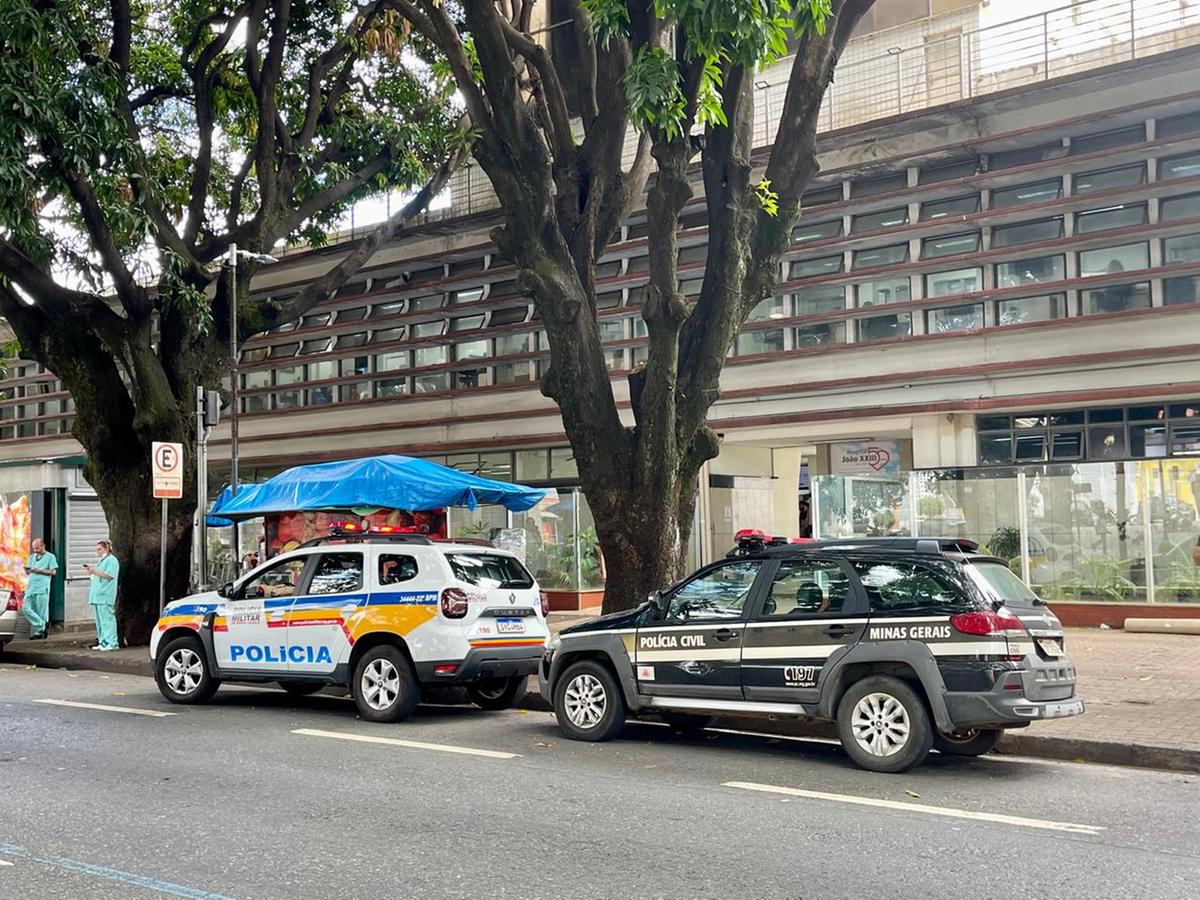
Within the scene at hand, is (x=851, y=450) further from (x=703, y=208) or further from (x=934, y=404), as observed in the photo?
(x=703, y=208)

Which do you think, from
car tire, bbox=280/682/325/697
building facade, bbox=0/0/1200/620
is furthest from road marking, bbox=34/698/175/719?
building facade, bbox=0/0/1200/620

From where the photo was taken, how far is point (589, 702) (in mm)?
10016

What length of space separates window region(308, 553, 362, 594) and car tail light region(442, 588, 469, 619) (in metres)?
0.98

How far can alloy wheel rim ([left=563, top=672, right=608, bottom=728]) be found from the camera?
9961 millimetres

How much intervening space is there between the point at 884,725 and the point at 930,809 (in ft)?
3.88

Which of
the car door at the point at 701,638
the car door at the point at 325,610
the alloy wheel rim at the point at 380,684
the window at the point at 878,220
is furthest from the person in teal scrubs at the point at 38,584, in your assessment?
the window at the point at 878,220

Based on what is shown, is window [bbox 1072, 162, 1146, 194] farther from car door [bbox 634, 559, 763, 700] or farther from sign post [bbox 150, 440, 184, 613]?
sign post [bbox 150, 440, 184, 613]

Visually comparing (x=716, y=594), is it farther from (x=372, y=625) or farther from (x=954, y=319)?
(x=954, y=319)

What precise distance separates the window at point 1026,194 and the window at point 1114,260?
3.34 ft

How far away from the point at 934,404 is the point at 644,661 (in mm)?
10052

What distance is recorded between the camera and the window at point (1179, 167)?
54.1 ft

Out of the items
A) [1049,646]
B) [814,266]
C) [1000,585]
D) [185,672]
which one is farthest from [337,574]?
[814,266]

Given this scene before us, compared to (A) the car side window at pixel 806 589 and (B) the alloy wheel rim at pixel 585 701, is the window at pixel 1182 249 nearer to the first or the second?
(A) the car side window at pixel 806 589

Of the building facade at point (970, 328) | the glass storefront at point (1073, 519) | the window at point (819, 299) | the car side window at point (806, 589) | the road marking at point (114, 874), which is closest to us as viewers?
the road marking at point (114, 874)
